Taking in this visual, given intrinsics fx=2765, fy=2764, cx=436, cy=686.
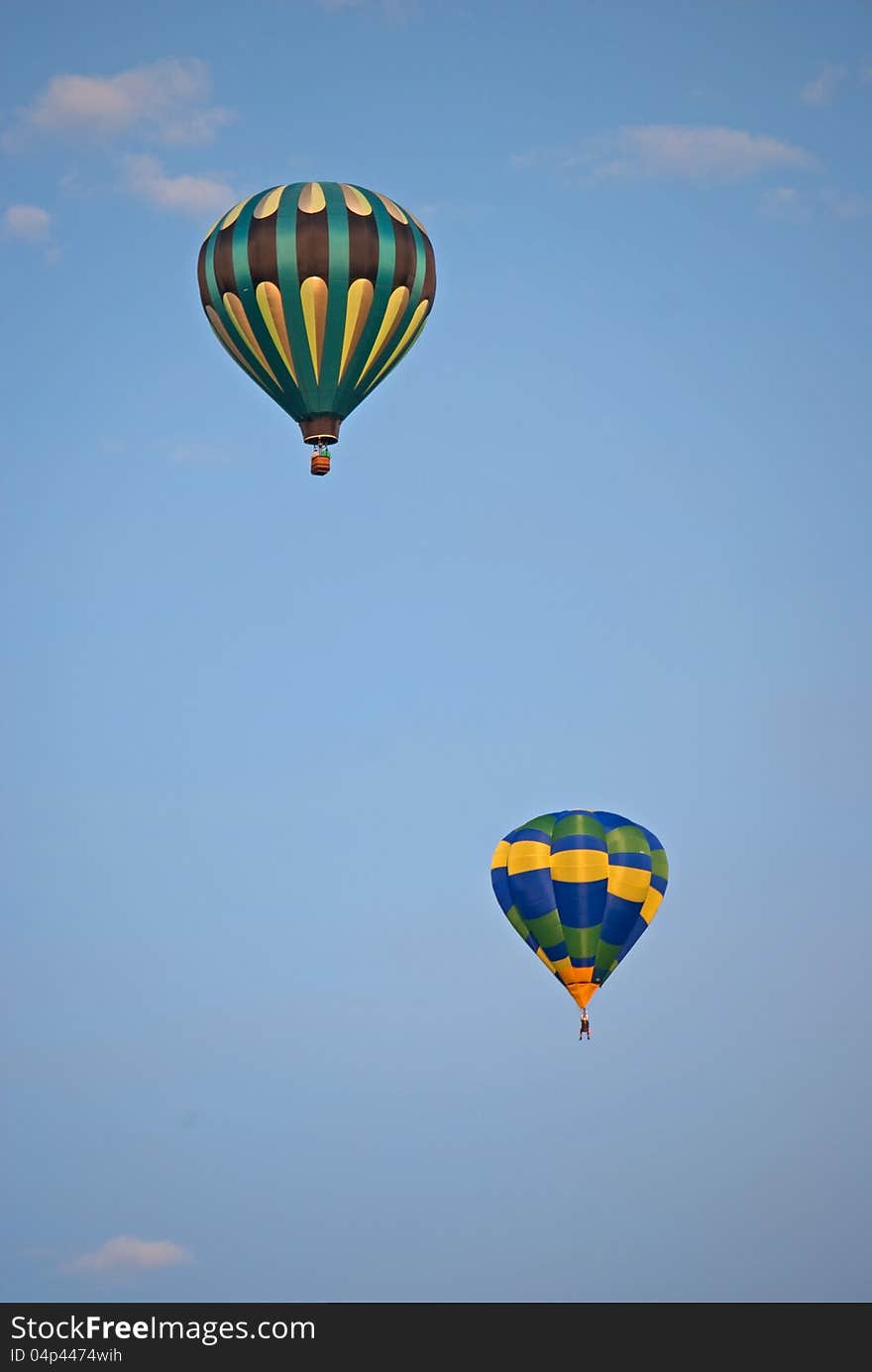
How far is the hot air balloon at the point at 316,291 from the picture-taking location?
5134 centimetres

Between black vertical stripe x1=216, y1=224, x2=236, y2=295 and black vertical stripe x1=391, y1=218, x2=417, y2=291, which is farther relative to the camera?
black vertical stripe x1=391, y1=218, x2=417, y2=291

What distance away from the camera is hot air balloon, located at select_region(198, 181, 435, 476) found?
51344 mm

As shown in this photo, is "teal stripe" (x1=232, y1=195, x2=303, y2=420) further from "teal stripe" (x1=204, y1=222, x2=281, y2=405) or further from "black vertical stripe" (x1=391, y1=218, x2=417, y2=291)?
"black vertical stripe" (x1=391, y1=218, x2=417, y2=291)

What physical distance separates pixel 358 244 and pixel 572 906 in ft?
46.6

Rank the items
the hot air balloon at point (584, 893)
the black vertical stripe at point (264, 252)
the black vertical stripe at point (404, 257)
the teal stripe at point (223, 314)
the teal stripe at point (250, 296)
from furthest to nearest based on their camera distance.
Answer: the hot air balloon at point (584, 893) < the teal stripe at point (223, 314) < the black vertical stripe at point (404, 257) < the teal stripe at point (250, 296) < the black vertical stripe at point (264, 252)

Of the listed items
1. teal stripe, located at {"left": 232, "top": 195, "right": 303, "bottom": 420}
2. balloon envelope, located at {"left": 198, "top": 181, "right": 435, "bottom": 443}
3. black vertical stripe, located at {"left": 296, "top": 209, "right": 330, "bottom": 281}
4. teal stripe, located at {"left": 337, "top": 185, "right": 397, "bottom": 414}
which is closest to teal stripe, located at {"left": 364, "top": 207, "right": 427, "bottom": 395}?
balloon envelope, located at {"left": 198, "top": 181, "right": 435, "bottom": 443}

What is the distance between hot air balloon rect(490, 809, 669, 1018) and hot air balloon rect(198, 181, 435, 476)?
977 centimetres

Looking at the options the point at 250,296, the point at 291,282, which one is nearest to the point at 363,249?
the point at 291,282

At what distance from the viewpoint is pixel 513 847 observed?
57750 millimetres

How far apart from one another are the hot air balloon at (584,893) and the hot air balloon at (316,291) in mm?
9766

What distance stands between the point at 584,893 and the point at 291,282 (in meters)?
13.9

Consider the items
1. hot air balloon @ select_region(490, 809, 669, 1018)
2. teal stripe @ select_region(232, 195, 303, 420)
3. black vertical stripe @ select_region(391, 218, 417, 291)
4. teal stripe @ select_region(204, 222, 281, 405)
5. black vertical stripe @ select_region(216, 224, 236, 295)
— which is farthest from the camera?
hot air balloon @ select_region(490, 809, 669, 1018)

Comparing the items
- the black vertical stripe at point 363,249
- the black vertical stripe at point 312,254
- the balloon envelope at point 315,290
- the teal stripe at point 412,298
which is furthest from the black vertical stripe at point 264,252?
Result: the teal stripe at point 412,298

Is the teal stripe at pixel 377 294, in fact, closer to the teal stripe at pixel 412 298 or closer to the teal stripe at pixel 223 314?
the teal stripe at pixel 412 298
